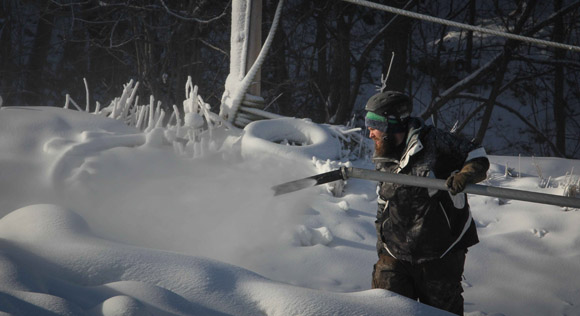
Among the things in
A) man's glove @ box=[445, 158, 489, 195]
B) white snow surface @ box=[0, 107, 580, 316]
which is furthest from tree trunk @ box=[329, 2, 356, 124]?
man's glove @ box=[445, 158, 489, 195]

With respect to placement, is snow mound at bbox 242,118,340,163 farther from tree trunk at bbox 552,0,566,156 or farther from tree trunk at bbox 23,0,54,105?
tree trunk at bbox 23,0,54,105

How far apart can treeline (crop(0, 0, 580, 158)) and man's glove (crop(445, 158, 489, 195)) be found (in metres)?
6.82

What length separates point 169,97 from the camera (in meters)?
9.89

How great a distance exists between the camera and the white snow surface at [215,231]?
1981mm

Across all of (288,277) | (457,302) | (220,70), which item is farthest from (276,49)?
(457,302)

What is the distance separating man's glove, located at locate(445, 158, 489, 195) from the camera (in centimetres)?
234

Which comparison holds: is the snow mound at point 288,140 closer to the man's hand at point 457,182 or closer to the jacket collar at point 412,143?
the jacket collar at point 412,143

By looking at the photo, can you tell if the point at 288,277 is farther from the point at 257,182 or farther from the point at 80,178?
the point at 80,178

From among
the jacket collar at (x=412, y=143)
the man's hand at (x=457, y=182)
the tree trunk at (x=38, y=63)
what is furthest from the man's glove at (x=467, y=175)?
the tree trunk at (x=38, y=63)

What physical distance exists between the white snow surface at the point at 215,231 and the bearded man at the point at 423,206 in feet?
1.61

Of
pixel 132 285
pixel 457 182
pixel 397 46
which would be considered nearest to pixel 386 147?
pixel 457 182

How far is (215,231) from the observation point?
376cm

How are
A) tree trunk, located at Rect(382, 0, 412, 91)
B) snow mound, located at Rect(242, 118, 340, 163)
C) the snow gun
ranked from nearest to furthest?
the snow gun
snow mound, located at Rect(242, 118, 340, 163)
tree trunk, located at Rect(382, 0, 412, 91)

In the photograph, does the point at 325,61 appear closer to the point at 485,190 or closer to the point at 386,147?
the point at 386,147
